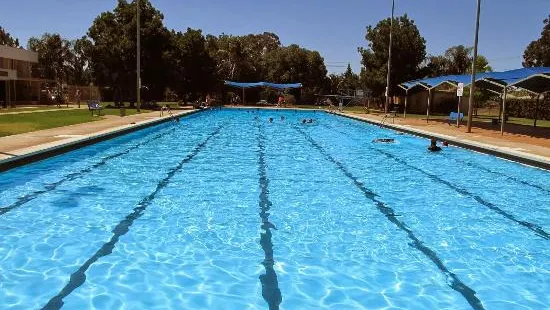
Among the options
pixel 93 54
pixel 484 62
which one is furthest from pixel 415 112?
pixel 93 54

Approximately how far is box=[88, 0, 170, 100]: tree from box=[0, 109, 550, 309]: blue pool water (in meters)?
24.4

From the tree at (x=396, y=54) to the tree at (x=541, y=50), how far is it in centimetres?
2005

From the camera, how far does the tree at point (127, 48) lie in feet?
116

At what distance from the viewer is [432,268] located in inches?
217

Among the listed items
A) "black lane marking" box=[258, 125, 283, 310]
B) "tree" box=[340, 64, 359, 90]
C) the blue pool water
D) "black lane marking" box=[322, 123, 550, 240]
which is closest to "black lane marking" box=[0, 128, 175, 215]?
the blue pool water

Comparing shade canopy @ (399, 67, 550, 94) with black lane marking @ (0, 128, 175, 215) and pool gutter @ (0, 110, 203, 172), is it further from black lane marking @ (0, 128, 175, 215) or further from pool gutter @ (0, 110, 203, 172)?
pool gutter @ (0, 110, 203, 172)

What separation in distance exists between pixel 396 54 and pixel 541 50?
2573cm

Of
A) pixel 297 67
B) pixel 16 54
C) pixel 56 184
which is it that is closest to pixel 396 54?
pixel 297 67

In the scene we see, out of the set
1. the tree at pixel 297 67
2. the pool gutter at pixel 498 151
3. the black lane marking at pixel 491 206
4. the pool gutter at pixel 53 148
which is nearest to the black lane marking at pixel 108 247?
the pool gutter at pixel 53 148

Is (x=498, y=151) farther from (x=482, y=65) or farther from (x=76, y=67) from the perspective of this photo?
(x=76, y=67)

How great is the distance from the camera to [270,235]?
6.62 meters

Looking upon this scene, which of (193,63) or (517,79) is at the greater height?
(193,63)

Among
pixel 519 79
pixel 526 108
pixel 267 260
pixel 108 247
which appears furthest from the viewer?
pixel 526 108

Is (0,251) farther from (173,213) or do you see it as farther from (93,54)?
(93,54)
